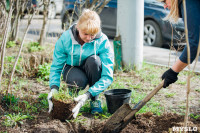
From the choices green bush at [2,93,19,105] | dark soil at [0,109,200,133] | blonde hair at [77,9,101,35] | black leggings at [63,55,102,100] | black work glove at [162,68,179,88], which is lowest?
dark soil at [0,109,200,133]

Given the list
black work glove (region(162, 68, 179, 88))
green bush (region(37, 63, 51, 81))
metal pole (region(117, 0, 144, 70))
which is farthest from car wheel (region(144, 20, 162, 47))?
black work glove (region(162, 68, 179, 88))

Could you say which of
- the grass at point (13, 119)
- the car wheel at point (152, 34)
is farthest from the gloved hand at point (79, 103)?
the car wheel at point (152, 34)

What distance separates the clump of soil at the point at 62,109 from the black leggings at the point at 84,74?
0.40 meters

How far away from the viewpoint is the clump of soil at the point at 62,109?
3031 millimetres

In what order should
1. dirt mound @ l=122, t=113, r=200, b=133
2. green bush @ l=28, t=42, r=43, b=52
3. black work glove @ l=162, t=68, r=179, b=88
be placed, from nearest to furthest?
black work glove @ l=162, t=68, r=179, b=88 → dirt mound @ l=122, t=113, r=200, b=133 → green bush @ l=28, t=42, r=43, b=52

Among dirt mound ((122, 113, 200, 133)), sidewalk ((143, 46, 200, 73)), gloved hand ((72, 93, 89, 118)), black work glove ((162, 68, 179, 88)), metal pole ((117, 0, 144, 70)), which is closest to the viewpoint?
black work glove ((162, 68, 179, 88))

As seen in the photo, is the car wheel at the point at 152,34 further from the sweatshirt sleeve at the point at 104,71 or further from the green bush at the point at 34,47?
the sweatshirt sleeve at the point at 104,71

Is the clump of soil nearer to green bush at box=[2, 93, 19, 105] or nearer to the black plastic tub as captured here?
the black plastic tub

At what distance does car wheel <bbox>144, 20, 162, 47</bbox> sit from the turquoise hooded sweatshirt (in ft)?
14.7

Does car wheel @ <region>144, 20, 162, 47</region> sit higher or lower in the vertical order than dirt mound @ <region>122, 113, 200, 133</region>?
higher

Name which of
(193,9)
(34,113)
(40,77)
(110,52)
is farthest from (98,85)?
(40,77)

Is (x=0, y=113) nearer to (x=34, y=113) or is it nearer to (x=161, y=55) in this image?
(x=34, y=113)

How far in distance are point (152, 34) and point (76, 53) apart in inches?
187

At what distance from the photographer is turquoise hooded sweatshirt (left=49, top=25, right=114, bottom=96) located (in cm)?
336
